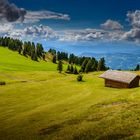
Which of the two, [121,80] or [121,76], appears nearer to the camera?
[121,80]

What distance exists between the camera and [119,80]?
339 ft

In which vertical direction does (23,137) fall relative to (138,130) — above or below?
below

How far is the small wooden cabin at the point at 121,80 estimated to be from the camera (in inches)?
4022

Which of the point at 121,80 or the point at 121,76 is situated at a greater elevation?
the point at 121,76

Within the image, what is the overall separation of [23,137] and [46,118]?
44.3 feet

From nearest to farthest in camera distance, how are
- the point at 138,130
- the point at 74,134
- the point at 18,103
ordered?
the point at 138,130 < the point at 74,134 < the point at 18,103

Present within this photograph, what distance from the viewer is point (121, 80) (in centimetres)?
10275

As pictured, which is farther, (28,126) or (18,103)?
(18,103)

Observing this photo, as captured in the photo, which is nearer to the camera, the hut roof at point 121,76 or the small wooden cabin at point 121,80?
the small wooden cabin at point 121,80

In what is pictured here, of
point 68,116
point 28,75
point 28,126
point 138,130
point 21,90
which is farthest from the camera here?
point 28,75

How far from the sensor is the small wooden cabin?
335ft

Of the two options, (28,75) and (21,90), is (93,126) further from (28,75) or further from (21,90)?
(28,75)

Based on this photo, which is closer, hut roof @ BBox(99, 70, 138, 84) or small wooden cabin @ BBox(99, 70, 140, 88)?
small wooden cabin @ BBox(99, 70, 140, 88)

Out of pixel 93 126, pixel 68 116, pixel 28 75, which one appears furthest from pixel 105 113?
pixel 28 75
